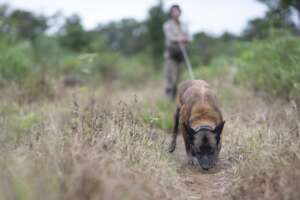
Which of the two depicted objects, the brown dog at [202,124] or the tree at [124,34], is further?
the tree at [124,34]

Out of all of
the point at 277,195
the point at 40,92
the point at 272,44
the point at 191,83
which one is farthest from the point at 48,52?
the point at 277,195

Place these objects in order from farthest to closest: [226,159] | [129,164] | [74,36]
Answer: [74,36], [226,159], [129,164]

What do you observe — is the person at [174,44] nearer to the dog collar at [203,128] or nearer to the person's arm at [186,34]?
the person's arm at [186,34]

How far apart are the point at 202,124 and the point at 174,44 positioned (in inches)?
213

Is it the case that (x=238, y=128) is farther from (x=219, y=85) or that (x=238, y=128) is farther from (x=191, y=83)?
(x=219, y=85)

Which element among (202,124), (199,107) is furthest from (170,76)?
(202,124)

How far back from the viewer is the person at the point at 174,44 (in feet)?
40.0

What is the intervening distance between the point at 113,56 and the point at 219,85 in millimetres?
12139

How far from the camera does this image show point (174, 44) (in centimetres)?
1227

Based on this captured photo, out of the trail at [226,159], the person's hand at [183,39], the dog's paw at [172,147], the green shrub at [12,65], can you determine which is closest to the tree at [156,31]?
the green shrub at [12,65]

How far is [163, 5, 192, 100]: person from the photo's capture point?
12.2 m

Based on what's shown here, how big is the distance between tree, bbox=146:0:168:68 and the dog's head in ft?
62.7

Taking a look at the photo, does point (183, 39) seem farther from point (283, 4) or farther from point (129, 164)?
point (129, 164)

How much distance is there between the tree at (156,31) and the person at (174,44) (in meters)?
13.4
